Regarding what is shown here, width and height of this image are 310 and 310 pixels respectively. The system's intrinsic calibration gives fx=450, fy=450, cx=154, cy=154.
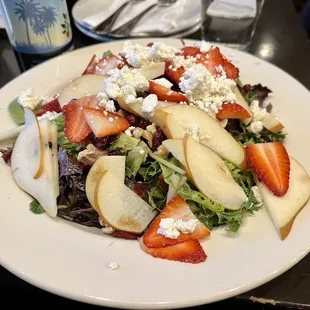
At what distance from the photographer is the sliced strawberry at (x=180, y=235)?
98cm

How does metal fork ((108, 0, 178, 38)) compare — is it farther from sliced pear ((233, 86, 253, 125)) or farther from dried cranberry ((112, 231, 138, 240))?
dried cranberry ((112, 231, 138, 240))

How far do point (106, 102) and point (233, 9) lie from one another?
2.85 feet

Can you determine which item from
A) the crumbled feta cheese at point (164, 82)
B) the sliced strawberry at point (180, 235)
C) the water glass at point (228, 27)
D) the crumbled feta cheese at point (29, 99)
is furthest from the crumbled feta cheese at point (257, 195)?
the water glass at point (228, 27)

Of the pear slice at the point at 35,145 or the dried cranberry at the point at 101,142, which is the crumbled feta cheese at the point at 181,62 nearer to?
the dried cranberry at the point at 101,142

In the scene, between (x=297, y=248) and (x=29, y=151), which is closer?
(x=297, y=248)

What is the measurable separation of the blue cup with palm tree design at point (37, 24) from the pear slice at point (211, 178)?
2.54ft

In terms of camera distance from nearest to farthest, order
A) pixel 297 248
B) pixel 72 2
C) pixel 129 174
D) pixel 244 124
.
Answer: pixel 297 248 < pixel 129 174 < pixel 244 124 < pixel 72 2

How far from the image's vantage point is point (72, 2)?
203 cm

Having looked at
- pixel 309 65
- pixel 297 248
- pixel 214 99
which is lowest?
pixel 309 65

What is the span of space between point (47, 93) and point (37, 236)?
1.88 ft

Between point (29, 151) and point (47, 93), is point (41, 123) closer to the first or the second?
point (29, 151)

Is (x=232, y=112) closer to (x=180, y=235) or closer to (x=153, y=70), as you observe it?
(x=153, y=70)

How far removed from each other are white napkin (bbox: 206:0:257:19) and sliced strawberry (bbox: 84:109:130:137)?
0.84 m

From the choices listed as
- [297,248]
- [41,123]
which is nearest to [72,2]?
[41,123]
